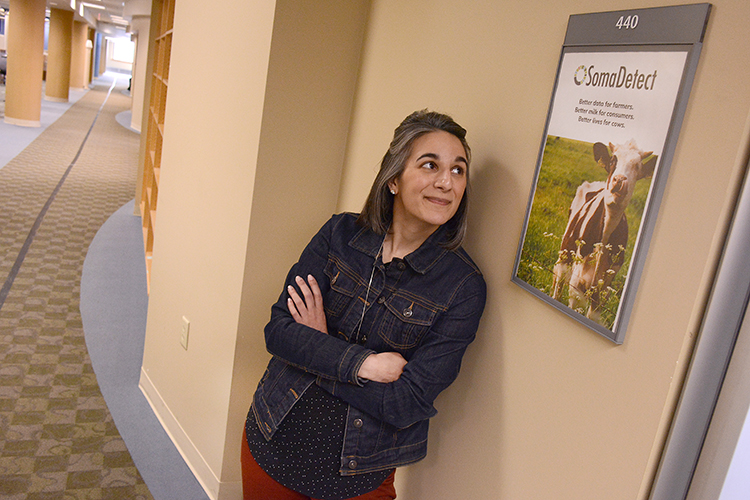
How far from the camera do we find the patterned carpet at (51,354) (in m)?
2.69

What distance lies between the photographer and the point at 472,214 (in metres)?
1.84

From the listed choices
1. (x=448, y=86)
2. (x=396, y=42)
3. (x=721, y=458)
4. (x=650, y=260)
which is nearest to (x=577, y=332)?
(x=650, y=260)

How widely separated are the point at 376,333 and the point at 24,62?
1437 centimetres

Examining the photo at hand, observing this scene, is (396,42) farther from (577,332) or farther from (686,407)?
(686,407)

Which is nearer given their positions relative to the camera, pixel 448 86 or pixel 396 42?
pixel 448 86

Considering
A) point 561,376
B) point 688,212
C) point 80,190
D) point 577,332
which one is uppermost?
point 688,212

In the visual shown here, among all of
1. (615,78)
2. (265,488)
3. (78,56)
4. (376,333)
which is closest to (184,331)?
(265,488)

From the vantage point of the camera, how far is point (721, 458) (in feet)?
3.50

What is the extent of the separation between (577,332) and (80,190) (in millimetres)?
8241

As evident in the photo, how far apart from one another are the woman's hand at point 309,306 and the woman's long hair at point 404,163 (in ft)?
0.84

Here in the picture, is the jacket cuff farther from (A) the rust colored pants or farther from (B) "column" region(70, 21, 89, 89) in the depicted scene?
(B) "column" region(70, 21, 89, 89)

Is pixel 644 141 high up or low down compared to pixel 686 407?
up

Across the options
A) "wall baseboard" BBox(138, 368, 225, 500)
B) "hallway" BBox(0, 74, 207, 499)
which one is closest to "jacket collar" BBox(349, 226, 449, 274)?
"wall baseboard" BBox(138, 368, 225, 500)

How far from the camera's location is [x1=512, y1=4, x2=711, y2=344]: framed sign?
1.13m
